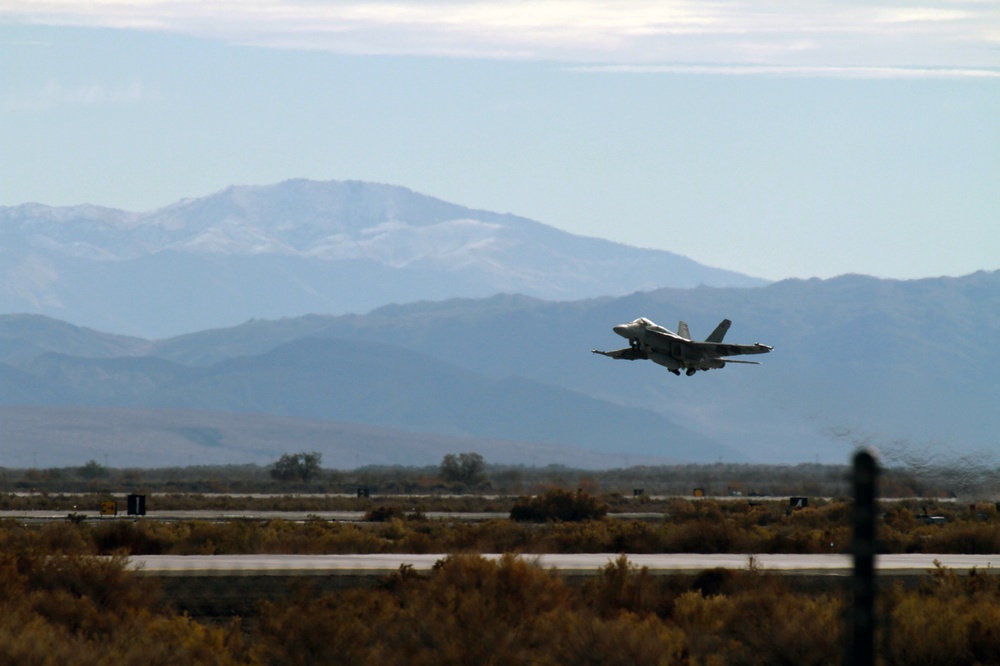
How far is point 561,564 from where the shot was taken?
32.9 metres

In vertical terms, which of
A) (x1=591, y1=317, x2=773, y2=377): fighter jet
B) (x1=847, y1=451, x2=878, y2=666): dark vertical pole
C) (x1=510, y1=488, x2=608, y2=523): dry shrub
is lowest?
(x1=510, y1=488, x2=608, y2=523): dry shrub

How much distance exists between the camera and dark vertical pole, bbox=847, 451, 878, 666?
34.6 ft

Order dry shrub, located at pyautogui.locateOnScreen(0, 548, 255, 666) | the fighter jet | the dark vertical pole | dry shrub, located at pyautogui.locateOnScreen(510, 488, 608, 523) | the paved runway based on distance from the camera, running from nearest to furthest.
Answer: the dark vertical pole, dry shrub, located at pyautogui.locateOnScreen(0, 548, 255, 666), the paved runway, the fighter jet, dry shrub, located at pyautogui.locateOnScreen(510, 488, 608, 523)

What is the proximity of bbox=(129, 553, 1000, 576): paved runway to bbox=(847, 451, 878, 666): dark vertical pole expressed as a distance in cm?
1610

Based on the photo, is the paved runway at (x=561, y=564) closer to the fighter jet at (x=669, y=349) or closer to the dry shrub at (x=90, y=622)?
the dry shrub at (x=90, y=622)

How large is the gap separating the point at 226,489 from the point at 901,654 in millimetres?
115540

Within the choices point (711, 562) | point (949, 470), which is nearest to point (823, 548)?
point (711, 562)

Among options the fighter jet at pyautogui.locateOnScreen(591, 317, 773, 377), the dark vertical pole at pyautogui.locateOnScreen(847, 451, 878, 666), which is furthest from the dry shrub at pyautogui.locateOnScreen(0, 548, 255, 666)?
the fighter jet at pyautogui.locateOnScreen(591, 317, 773, 377)

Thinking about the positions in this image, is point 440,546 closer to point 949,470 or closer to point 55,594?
point 55,594

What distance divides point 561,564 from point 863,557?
2243 cm

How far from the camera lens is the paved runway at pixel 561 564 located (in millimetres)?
29609

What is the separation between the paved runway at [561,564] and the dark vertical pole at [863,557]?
52.8 feet

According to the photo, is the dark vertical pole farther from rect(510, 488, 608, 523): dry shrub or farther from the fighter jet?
rect(510, 488, 608, 523): dry shrub

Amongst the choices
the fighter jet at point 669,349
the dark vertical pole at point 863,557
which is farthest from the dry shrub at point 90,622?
the fighter jet at point 669,349
